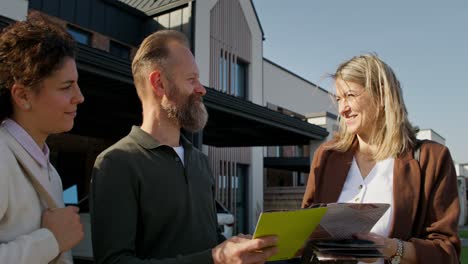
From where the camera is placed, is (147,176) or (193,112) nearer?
(147,176)

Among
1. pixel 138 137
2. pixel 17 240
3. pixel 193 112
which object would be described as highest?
pixel 193 112

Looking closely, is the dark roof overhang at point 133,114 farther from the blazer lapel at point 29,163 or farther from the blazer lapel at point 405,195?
the blazer lapel at point 405,195

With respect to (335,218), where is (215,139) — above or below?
above

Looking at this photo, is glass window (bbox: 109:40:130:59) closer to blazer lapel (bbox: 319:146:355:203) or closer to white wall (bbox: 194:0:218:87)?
white wall (bbox: 194:0:218:87)

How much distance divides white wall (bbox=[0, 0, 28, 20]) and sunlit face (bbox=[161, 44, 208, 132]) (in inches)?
181

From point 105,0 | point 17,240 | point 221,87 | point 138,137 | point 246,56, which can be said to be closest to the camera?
point 17,240

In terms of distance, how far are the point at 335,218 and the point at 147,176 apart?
864 millimetres

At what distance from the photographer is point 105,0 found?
12.9 metres

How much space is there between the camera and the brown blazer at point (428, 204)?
2293 mm

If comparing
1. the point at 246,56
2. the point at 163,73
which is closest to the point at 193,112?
the point at 163,73

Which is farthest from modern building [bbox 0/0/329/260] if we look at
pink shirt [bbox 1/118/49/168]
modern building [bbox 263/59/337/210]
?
pink shirt [bbox 1/118/49/168]

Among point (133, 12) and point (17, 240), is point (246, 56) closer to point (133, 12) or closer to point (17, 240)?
point (133, 12)

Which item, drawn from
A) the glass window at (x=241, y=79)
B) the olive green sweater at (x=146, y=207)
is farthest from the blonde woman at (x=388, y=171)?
the glass window at (x=241, y=79)

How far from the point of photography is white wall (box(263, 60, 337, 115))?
21641 mm
